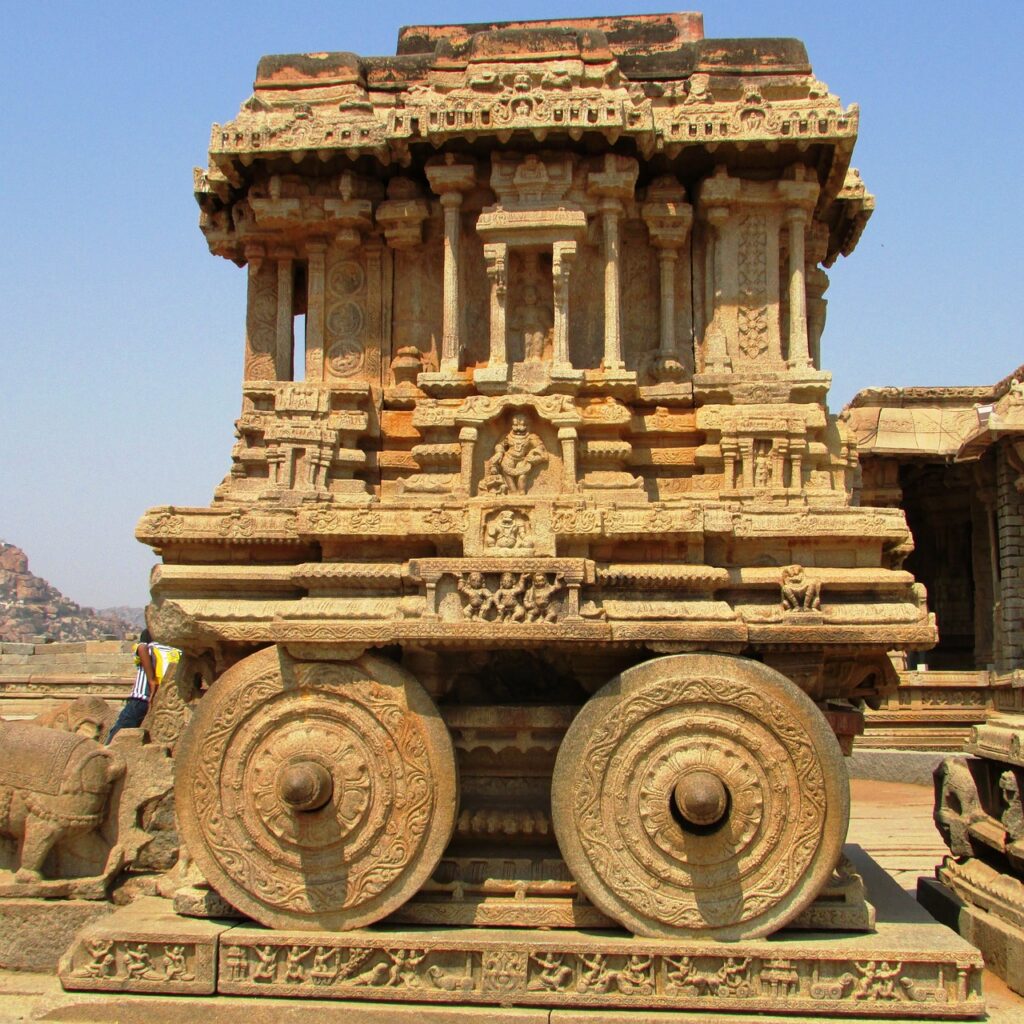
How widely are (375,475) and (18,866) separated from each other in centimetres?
400


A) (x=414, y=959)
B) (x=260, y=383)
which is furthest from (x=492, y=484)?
(x=414, y=959)

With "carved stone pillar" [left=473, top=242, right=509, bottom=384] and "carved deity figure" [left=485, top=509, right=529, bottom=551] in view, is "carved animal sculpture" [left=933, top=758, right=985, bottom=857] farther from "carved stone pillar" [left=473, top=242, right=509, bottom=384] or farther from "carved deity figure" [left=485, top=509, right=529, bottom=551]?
"carved stone pillar" [left=473, top=242, right=509, bottom=384]

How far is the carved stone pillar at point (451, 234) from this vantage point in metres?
9.41

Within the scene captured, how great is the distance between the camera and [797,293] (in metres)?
9.65

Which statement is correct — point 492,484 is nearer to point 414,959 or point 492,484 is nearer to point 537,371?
point 537,371

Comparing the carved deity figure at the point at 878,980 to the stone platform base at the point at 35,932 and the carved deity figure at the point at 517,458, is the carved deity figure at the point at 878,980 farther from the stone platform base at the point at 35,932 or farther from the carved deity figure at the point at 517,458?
the stone platform base at the point at 35,932

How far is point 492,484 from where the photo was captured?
27.5 ft

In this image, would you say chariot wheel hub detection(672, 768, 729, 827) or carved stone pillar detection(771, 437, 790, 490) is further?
carved stone pillar detection(771, 437, 790, 490)

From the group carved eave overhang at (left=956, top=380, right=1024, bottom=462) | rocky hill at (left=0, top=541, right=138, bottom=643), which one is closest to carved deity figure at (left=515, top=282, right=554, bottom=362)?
carved eave overhang at (left=956, top=380, right=1024, bottom=462)

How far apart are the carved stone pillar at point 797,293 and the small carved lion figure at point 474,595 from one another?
417 cm

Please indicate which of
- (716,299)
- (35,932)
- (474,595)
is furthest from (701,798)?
(716,299)

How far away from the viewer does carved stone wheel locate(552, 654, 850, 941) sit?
6.24m

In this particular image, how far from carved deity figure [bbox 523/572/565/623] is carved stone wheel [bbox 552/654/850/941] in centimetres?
52

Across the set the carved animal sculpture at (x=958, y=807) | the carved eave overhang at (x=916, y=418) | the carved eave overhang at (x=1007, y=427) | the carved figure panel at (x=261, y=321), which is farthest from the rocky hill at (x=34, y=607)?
the carved animal sculpture at (x=958, y=807)
